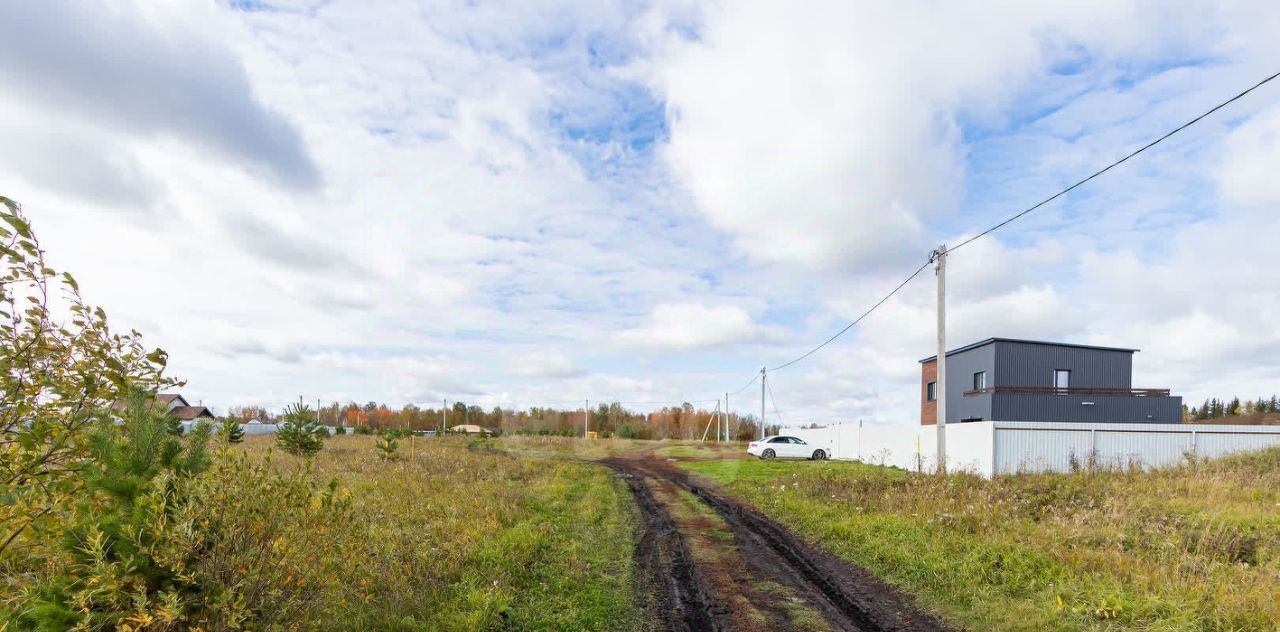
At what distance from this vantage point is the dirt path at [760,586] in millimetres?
6621

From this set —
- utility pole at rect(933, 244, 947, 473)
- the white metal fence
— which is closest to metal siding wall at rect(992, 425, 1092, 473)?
the white metal fence

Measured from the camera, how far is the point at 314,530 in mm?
4566

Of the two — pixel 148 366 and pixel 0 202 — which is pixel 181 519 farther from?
pixel 0 202

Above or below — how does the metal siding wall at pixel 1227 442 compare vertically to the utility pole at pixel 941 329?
below

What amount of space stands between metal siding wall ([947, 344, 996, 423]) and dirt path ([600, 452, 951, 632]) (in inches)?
907

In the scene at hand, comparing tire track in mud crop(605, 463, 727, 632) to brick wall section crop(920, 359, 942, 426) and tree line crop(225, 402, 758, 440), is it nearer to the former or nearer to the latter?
brick wall section crop(920, 359, 942, 426)

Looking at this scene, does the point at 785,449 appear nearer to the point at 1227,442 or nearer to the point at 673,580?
the point at 1227,442

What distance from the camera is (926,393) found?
1495 inches

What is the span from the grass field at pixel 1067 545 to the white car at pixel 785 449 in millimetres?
18239

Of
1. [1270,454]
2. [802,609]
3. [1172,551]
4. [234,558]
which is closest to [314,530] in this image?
[234,558]

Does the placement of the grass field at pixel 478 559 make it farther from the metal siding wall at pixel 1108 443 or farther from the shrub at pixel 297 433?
the metal siding wall at pixel 1108 443

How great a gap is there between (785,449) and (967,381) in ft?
34.7

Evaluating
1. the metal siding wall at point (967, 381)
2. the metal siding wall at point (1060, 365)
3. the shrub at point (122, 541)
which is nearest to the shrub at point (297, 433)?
the shrub at point (122, 541)

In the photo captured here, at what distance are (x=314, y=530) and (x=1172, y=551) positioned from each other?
10037 mm
